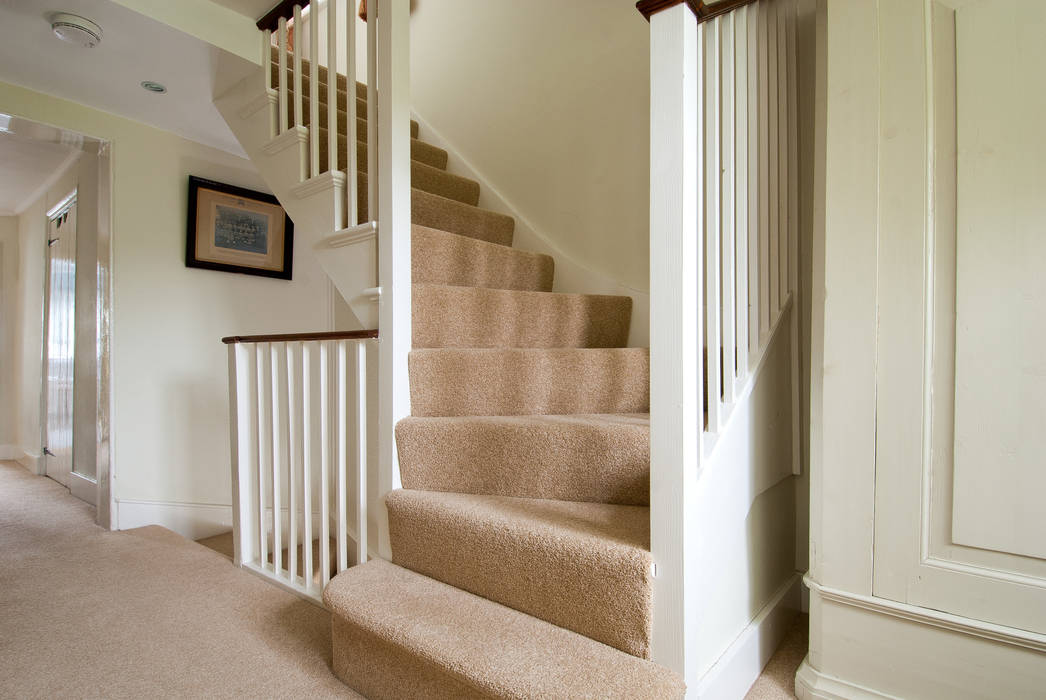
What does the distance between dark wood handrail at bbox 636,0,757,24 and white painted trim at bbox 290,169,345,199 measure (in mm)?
1088

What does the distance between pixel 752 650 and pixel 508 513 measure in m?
0.70

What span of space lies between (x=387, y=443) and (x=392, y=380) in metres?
0.18

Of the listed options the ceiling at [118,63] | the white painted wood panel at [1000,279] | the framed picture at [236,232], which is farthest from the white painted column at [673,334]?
the framed picture at [236,232]

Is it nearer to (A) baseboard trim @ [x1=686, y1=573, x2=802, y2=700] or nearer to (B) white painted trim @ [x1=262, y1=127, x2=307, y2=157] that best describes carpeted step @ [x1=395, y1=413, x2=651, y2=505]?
(A) baseboard trim @ [x1=686, y1=573, x2=802, y2=700]

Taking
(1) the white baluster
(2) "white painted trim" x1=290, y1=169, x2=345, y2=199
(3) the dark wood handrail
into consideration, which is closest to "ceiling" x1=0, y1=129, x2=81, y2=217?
(2) "white painted trim" x1=290, y1=169, x2=345, y2=199

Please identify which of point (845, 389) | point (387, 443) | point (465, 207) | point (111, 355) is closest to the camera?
point (845, 389)

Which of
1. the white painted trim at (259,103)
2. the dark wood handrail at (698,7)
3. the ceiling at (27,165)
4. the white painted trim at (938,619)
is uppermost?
the ceiling at (27,165)

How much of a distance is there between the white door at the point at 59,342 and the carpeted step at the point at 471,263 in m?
2.70

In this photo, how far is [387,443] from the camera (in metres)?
1.49

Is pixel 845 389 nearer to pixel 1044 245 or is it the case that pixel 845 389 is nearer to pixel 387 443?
pixel 1044 245

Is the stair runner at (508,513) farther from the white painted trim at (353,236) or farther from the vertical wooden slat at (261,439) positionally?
the vertical wooden slat at (261,439)

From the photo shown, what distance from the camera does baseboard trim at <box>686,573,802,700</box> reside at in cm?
110

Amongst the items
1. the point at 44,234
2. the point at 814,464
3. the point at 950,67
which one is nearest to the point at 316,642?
the point at 814,464

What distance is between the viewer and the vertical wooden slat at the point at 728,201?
114 cm
